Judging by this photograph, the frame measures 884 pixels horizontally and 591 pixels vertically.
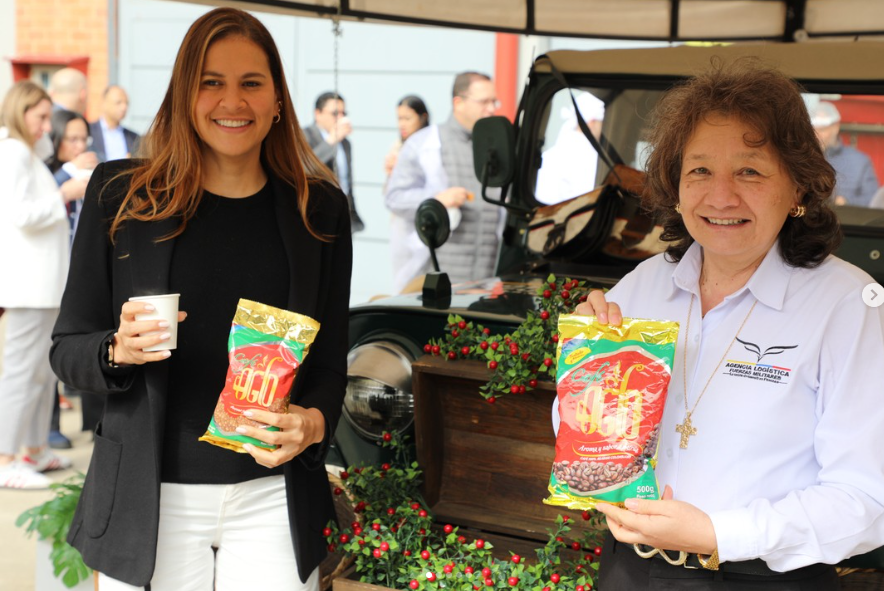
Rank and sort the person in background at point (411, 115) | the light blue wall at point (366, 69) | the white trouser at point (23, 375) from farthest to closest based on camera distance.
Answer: the light blue wall at point (366, 69)
the person in background at point (411, 115)
the white trouser at point (23, 375)

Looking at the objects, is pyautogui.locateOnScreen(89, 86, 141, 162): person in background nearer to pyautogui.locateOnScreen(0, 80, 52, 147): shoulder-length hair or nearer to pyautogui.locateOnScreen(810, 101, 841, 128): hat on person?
pyautogui.locateOnScreen(0, 80, 52, 147): shoulder-length hair

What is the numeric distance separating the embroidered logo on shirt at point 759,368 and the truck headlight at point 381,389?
4.24 feet

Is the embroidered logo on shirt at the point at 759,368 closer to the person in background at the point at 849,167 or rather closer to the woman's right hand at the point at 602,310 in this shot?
the woman's right hand at the point at 602,310

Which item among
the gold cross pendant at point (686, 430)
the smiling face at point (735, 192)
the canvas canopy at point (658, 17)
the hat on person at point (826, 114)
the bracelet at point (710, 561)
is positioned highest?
the canvas canopy at point (658, 17)

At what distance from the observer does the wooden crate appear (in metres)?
2.64

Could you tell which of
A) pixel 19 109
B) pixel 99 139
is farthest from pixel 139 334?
pixel 99 139

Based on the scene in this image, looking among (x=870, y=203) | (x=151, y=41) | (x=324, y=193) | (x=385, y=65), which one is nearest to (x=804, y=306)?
(x=324, y=193)

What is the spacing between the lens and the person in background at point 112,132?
287 inches

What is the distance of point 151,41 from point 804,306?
1073cm

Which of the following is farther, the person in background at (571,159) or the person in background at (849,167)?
the person in background at (571,159)

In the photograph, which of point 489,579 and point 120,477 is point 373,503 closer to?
point 489,579

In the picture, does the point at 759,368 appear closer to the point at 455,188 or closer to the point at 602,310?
the point at 602,310

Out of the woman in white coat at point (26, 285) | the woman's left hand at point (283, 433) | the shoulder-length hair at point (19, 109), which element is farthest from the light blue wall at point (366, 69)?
the woman's left hand at point (283, 433)

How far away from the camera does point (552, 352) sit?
2.51m
